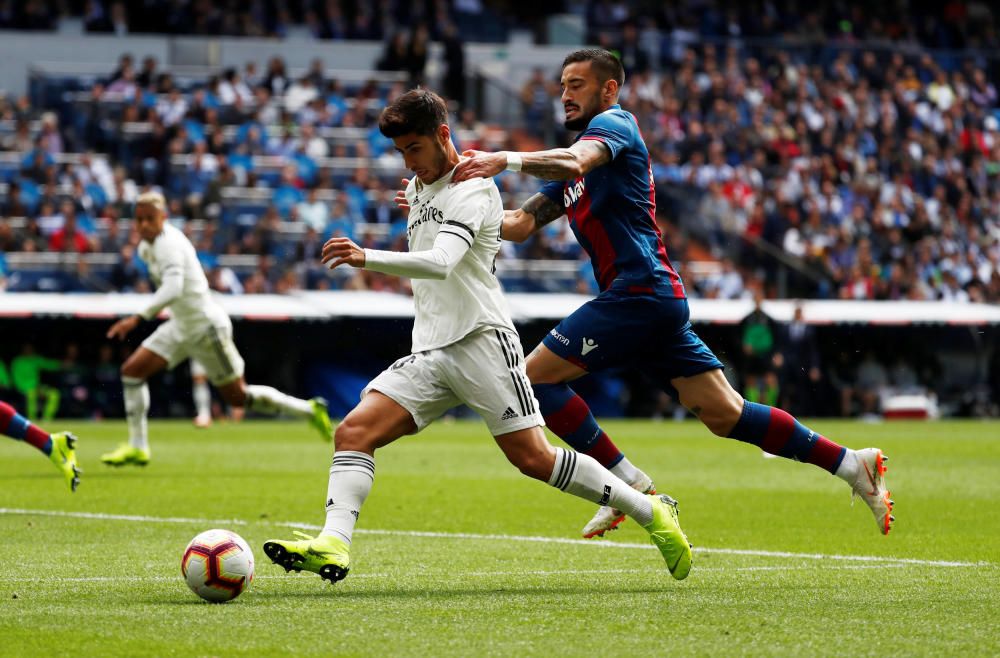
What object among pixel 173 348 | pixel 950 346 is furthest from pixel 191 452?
pixel 950 346

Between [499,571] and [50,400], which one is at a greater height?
[499,571]

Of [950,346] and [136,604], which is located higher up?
[136,604]

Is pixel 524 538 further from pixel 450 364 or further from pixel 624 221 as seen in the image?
pixel 450 364

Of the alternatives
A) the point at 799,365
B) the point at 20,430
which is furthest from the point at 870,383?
the point at 20,430

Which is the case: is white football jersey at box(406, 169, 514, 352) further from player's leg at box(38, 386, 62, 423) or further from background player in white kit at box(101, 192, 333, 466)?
player's leg at box(38, 386, 62, 423)

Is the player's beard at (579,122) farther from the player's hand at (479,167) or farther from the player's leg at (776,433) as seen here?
the player's hand at (479,167)

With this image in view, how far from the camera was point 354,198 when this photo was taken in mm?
30438

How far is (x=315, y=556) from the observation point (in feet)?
22.2

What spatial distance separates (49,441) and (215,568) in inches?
210

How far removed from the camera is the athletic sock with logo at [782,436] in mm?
8383

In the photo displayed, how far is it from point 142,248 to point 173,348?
98 cm

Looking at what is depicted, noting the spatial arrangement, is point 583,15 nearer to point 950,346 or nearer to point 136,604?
point 950,346

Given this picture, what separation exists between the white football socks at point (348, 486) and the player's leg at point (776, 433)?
6.31 feet

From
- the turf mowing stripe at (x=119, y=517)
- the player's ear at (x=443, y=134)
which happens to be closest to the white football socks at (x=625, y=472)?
the player's ear at (x=443, y=134)
